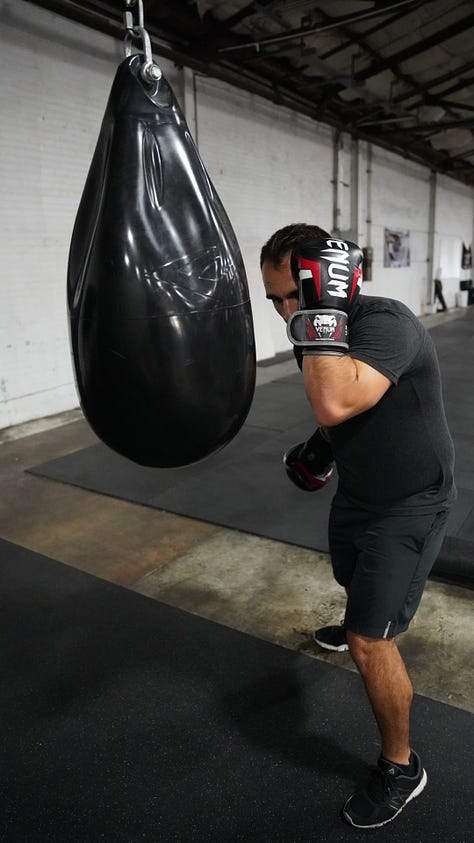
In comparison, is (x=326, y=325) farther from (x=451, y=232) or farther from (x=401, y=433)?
(x=451, y=232)

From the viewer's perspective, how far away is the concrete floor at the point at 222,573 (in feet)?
6.73

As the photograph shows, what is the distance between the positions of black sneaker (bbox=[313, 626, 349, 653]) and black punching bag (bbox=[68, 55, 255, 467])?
1083 mm

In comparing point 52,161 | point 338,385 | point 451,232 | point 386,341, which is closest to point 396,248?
point 451,232

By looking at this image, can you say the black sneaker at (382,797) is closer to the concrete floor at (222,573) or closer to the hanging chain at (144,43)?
the concrete floor at (222,573)

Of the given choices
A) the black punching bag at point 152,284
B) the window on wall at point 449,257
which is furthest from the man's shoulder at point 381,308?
the window on wall at point 449,257

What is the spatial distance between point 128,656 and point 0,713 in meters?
0.43

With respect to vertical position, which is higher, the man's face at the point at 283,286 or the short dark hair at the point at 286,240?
the short dark hair at the point at 286,240

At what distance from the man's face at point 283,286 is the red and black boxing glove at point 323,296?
0.14 meters

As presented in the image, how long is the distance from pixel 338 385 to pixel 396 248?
10933 millimetres

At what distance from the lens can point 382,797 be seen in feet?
4.64

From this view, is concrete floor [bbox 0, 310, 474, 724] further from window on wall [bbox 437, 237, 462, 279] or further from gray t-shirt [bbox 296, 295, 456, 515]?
window on wall [bbox 437, 237, 462, 279]

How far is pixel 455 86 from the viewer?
8195 mm

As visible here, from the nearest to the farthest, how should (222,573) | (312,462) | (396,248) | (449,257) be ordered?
(312,462), (222,573), (396,248), (449,257)

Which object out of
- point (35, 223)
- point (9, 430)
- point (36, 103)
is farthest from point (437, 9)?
point (9, 430)
